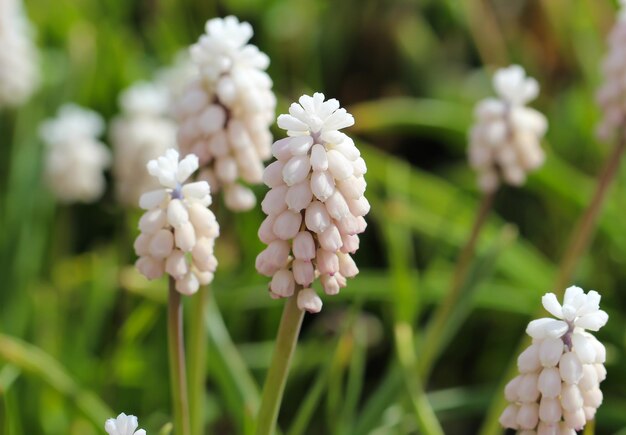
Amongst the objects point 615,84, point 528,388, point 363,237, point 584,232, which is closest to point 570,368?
point 528,388

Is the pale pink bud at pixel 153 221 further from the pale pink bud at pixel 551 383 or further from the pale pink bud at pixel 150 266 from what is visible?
the pale pink bud at pixel 551 383

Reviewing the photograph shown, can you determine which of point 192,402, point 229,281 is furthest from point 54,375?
point 229,281

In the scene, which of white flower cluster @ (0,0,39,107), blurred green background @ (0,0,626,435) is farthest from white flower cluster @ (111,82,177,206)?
white flower cluster @ (0,0,39,107)

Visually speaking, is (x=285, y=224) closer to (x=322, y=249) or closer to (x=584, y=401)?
(x=322, y=249)

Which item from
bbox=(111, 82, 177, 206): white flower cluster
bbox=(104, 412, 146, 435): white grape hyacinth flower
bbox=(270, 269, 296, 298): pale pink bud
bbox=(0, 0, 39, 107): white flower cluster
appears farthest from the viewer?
bbox=(0, 0, 39, 107): white flower cluster

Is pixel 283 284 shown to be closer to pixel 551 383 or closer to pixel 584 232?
pixel 551 383

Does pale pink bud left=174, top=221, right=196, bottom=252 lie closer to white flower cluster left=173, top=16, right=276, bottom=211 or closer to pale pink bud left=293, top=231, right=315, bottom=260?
pale pink bud left=293, top=231, right=315, bottom=260
